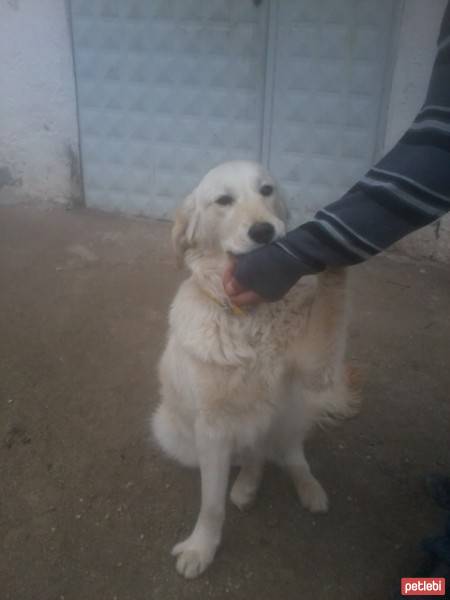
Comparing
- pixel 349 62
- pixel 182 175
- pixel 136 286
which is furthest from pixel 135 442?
pixel 349 62

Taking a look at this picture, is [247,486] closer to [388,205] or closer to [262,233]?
[262,233]

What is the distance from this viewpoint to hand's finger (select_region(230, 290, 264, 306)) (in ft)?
5.08

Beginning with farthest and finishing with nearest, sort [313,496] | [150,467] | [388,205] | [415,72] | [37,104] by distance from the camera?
[37,104], [415,72], [150,467], [313,496], [388,205]

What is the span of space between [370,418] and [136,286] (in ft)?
6.21

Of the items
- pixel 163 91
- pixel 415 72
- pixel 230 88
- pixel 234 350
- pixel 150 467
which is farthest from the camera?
pixel 163 91

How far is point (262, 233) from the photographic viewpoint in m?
1.63

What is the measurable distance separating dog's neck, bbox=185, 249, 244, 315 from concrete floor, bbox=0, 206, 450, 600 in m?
0.85

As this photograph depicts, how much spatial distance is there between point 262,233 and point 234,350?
0.40 m

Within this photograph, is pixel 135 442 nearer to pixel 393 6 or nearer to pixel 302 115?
pixel 302 115

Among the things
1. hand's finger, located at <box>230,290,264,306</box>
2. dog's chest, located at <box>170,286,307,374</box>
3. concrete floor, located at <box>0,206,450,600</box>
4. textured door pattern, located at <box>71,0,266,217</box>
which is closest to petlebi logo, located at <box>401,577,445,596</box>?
concrete floor, located at <box>0,206,450,600</box>

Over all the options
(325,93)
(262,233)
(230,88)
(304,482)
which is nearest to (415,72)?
(325,93)

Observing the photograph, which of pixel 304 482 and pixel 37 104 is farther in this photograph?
pixel 37 104

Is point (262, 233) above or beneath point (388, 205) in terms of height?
beneath

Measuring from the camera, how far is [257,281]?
4.77 ft
